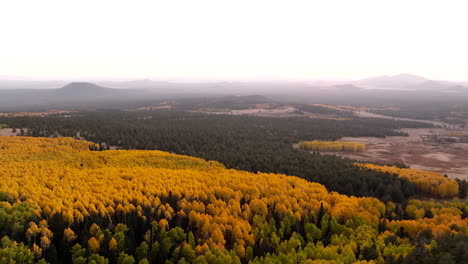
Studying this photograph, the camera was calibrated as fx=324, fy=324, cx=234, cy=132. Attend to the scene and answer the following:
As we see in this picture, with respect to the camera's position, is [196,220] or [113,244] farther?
[196,220]

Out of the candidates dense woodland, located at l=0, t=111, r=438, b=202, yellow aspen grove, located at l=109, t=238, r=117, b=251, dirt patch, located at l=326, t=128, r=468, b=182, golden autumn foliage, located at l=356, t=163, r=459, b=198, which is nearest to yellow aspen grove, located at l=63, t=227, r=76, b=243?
yellow aspen grove, located at l=109, t=238, r=117, b=251

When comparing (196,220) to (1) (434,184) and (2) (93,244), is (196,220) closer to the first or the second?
(2) (93,244)

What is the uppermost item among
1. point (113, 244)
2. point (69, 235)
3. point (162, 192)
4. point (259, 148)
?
point (162, 192)

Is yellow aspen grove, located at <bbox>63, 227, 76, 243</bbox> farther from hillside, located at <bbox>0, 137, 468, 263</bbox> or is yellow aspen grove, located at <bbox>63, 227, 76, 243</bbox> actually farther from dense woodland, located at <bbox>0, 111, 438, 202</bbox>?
dense woodland, located at <bbox>0, 111, 438, 202</bbox>

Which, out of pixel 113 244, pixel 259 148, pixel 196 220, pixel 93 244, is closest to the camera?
pixel 93 244

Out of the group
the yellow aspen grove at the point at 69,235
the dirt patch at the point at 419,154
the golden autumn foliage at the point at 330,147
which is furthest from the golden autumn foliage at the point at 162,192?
the golden autumn foliage at the point at 330,147

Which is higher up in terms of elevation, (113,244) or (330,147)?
(113,244)

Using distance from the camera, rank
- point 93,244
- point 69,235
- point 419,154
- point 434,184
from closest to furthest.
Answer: point 93,244 < point 69,235 < point 434,184 < point 419,154

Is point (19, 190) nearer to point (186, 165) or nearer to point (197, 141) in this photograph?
point (186, 165)

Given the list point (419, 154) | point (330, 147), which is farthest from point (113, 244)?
point (419, 154)

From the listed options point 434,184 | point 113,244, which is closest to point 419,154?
point 434,184
